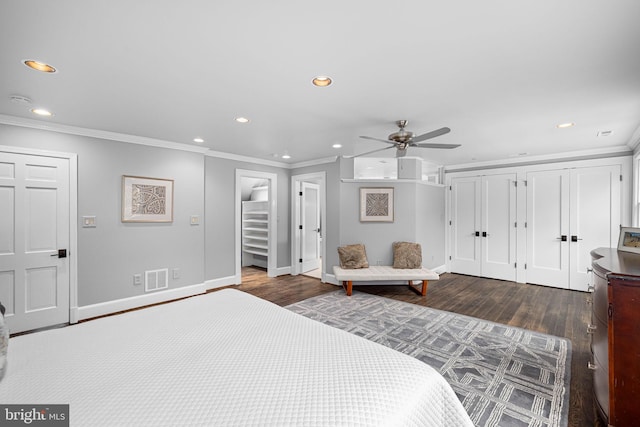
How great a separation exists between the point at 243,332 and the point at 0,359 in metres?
0.88

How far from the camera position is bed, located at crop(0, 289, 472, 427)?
88cm

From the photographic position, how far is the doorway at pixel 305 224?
5.88 meters

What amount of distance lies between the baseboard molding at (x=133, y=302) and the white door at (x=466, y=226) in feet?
16.8

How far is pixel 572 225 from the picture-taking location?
4.68 m

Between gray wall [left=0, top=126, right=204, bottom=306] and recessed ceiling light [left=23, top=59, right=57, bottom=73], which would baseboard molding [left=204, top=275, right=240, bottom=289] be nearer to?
gray wall [left=0, top=126, right=204, bottom=306]

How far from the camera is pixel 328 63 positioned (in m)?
1.94

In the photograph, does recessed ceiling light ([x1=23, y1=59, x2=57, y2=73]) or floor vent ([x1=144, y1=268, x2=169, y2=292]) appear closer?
recessed ceiling light ([x1=23, y1=59, x2=57, y2=73])

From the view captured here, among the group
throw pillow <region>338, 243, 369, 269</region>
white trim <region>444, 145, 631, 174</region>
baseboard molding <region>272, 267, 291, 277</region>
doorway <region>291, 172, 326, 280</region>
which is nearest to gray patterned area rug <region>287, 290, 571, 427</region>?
throw pillow <region>338, 243, 369, 269</region>

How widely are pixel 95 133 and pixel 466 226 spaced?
6.54 metres

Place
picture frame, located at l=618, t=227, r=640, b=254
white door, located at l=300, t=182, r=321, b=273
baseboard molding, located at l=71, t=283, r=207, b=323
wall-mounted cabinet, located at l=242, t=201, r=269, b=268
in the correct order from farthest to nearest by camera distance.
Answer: wall-mounted cabinet, located at l=242, t=201, r=269, b=268, white door, located at l=300, t=182, r=321, b=273, baseboard molding, located at l=71, t=283, r=207, b=323, picture frame, located at l=618, t=227, r=640, b=254

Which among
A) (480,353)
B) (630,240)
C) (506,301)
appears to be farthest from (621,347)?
(506,301)

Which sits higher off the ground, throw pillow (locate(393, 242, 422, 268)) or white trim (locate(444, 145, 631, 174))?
white trim (locate(444, 145, 631, 174))

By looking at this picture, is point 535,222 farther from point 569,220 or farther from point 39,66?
point 39,66

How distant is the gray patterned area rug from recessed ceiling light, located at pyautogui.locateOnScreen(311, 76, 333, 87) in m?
2.52
